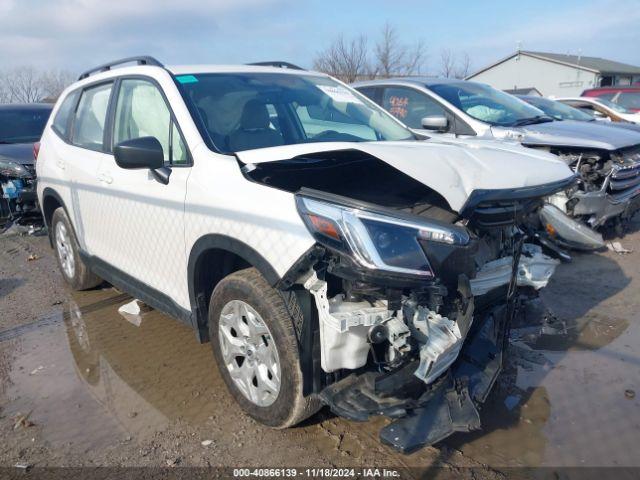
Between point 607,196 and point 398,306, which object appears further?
point 607,196

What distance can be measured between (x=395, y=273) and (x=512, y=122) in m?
5.03

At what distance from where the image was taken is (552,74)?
44219 millimetres

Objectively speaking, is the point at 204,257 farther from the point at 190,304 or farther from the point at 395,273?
the point at 395,273

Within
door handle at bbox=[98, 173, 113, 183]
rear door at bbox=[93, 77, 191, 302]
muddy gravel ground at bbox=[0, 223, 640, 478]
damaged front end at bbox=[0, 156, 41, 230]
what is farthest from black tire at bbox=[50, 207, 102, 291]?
damaged front end at bbox=[0, 156, 41, 230]

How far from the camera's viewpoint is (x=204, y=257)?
300 centimetres

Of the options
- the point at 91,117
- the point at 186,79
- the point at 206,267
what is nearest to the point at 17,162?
the point at 91,117

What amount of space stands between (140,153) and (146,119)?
71 centimetres

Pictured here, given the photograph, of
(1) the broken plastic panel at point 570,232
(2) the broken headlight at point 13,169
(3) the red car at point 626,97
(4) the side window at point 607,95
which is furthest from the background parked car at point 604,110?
(2) the broken headlight at point 13,169

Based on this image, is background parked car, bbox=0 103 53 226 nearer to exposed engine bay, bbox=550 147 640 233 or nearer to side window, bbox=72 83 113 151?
side window, bbox=72 83 113 151

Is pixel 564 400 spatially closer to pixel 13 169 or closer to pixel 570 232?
pixel 570 232

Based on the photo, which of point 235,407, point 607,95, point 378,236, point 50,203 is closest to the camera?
point 378,236

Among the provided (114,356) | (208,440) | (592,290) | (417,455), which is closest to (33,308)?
(114,356)

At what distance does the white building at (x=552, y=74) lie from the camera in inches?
1654

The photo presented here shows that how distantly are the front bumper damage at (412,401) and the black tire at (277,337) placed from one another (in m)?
0.19
